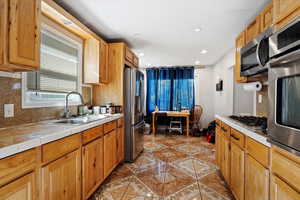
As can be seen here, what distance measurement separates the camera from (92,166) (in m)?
1.80

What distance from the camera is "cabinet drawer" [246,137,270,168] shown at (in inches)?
44.6

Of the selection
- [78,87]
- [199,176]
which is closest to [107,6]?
[78,87]

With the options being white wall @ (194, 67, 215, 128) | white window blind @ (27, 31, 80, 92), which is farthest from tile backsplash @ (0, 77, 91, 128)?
white wall @ (194, 67, 215, 128)

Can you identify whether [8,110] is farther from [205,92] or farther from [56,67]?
[205,92]

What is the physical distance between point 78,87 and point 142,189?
1.86m

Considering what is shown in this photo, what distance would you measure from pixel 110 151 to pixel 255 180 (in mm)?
1768

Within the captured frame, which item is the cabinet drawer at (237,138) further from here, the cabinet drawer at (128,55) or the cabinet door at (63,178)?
the cabinet drawer at (128,55)

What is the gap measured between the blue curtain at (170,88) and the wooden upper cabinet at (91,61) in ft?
11.5

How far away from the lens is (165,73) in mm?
5906

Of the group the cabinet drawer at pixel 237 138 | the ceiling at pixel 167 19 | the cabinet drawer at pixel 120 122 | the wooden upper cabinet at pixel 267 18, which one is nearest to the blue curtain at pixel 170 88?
the ceiling at pixel 167 19

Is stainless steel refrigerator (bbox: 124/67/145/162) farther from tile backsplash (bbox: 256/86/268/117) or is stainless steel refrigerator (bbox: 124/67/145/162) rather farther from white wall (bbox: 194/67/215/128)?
white wall (bbox: 194/67/215/128)

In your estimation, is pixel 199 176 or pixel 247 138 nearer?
pixel 247 138

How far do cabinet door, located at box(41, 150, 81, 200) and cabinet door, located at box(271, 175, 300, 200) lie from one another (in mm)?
1592

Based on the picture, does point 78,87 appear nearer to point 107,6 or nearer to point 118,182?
point 107,6
